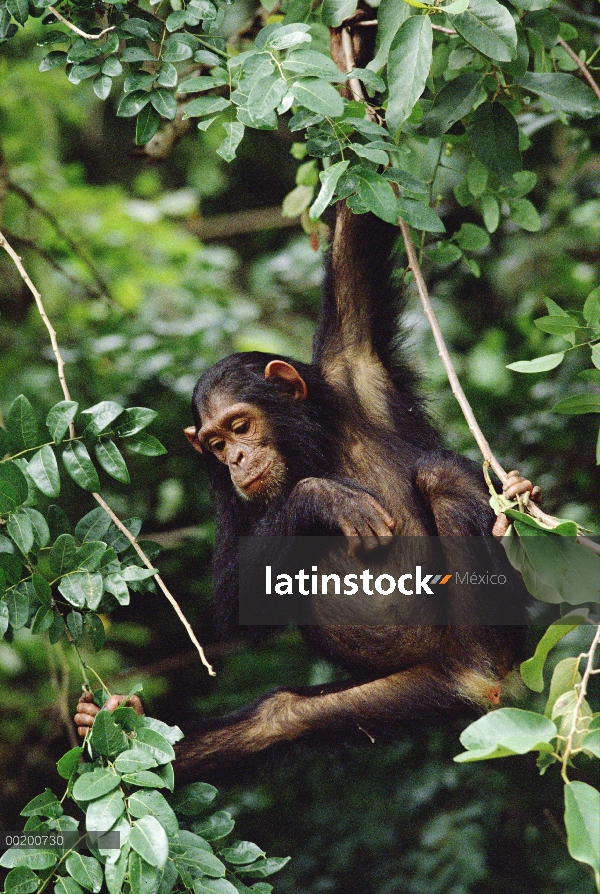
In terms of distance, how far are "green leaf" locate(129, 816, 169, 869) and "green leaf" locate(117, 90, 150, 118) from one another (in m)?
1.56

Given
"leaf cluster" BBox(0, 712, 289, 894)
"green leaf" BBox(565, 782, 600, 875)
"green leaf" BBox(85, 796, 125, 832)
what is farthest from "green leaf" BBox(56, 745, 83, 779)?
"green leaf" BBox(565, 782, 600, 875)

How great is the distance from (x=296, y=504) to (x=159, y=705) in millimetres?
2172

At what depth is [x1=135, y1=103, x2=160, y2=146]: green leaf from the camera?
2297 mm

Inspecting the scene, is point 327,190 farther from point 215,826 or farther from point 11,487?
point 215,826

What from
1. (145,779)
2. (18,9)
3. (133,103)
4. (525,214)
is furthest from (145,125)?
(145,779)

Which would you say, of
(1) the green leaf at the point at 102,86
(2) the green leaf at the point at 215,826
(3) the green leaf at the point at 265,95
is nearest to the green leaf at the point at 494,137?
(3) the green leaf at the point at 265,95

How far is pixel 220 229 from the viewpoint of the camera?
6465 mm

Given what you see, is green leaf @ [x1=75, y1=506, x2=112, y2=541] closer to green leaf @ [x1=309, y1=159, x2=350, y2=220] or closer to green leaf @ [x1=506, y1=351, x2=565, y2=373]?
green leaf @ [x1=309, y1=159, x2=350, y2=220]

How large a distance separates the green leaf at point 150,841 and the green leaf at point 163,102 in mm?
1555

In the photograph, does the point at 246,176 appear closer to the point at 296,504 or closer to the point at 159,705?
the point at 159,705

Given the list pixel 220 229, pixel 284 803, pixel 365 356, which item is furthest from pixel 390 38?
pixel 220 229

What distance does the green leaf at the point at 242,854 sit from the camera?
7.13 ft

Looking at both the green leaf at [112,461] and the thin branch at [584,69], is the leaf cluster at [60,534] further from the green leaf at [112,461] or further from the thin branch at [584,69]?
the thin branch at [584,69]

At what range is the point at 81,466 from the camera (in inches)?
86.0
